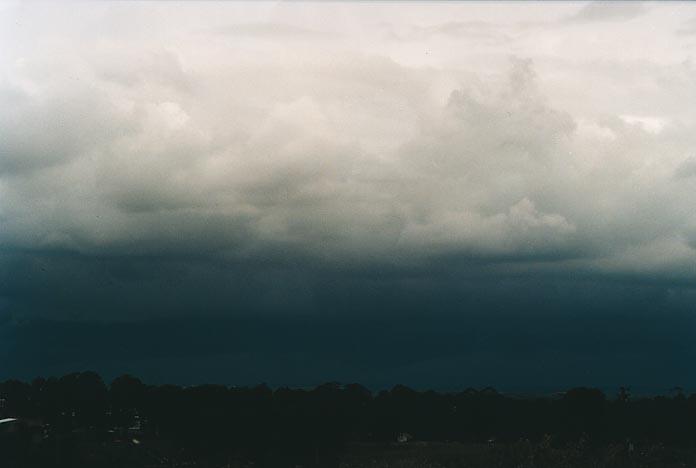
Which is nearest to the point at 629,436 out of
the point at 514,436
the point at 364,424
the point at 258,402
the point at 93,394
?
the point at 514,436

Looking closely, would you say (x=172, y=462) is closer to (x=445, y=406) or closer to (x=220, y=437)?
(x=220, y=437)

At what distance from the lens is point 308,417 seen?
13500 cm

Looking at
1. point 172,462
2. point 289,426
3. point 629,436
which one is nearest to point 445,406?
point 629,436

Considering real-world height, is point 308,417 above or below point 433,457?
above

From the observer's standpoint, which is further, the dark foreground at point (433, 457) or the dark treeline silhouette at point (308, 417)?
the dark treeline silhouette at point (308, 417)

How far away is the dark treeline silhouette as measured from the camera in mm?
126812

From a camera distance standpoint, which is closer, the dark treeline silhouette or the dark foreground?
the dark foreground

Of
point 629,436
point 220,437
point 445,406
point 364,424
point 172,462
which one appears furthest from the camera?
point 445,406

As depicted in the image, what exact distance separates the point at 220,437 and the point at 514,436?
63.8 metres

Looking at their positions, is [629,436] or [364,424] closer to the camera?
[629,436]

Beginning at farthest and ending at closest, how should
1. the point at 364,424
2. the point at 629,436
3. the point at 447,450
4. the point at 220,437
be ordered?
the point at 364,424, the point at 629,436, the point at 447,450, the point at 220,437

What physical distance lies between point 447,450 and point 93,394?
73053 mm

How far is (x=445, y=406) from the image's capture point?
629 ft

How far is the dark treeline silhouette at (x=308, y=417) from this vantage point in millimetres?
126812
